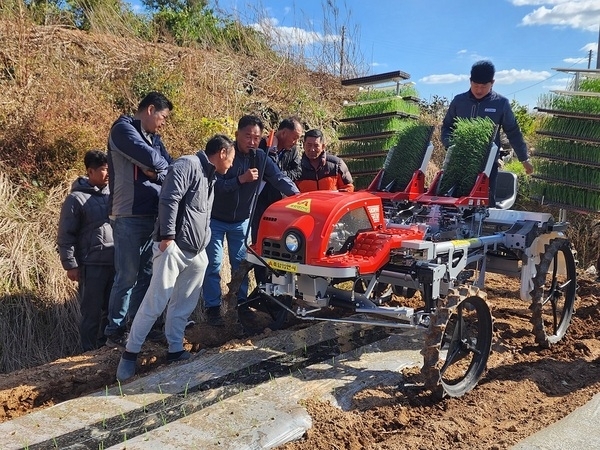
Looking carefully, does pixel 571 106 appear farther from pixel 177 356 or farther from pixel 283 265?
pixel 177 356

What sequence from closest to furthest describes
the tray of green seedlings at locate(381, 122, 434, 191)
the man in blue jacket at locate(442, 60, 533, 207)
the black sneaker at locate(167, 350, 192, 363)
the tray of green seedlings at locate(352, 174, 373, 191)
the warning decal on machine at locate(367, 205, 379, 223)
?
the warning decal on machine at locate(367, 205, 379, 223)
the black sneaker at locate(167, 350, 192, 363)
the man in blue jacket at locate(442, 60, 533, 207)
the tray of green seedlings at locate(381, 122, 434, 191)
the tray of green seedlings at locate(352, 174, 373, 191)

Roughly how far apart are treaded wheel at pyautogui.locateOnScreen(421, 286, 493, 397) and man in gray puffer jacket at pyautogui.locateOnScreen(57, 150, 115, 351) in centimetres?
309

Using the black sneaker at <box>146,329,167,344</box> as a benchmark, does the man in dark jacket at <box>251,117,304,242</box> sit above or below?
above

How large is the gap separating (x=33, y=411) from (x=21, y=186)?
3.40m

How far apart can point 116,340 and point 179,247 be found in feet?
4.35

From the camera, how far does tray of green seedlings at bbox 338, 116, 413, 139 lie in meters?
7.81

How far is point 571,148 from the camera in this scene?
7680mm

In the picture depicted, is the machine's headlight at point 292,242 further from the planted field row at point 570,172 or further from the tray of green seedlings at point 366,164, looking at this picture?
the planted field row at point 570,172

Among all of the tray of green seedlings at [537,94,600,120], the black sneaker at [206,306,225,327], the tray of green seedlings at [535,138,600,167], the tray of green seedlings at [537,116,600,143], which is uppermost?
the tray of green seedlings at [537,94,600,120]

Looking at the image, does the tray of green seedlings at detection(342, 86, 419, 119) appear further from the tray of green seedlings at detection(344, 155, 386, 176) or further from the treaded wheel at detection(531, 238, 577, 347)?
the treaded wheel at detection(531, 238, 577, 347)

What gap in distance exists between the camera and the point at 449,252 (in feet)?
14.9

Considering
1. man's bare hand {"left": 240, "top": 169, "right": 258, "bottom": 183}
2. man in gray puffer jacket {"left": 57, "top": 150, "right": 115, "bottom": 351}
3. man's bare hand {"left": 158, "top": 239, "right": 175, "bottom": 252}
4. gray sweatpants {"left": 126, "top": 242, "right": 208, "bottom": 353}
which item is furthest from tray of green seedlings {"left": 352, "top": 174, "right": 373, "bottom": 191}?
man's bare hand {"left": 158, "top": 239, "right": 175, "bottom": 252}

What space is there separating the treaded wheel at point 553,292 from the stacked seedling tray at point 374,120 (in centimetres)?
280

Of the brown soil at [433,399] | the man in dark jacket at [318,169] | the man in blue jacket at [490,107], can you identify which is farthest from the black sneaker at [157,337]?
the man in blue jacket at [490,107]
